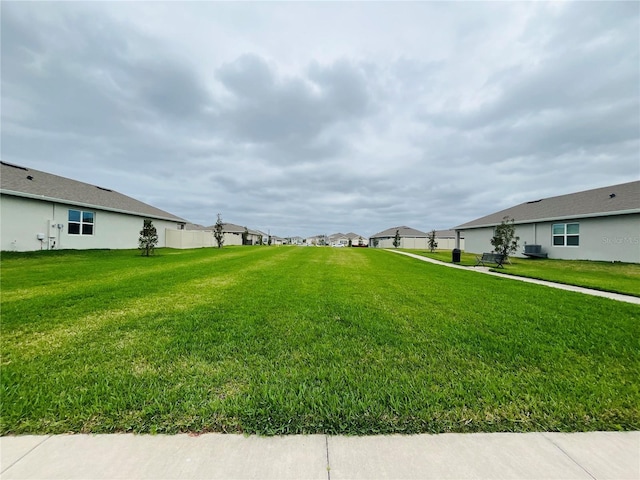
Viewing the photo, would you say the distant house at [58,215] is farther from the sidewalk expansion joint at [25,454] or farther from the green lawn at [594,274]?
the green lawn at [594,274]

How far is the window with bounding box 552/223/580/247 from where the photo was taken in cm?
1833

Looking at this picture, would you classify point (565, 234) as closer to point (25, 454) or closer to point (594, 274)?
point (594, 274)

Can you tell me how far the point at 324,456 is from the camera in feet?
6.41

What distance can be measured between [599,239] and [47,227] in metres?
34.7

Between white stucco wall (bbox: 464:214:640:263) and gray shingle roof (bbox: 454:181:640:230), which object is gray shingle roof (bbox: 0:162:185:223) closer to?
gray shingle roof (bbox: 454:181:640:230)

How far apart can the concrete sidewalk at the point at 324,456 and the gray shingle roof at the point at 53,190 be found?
64.2 feet

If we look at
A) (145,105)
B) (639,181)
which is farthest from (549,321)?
(145,105)

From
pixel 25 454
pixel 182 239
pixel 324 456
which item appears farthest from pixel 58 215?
pixel 324 456

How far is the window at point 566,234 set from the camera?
18327mm

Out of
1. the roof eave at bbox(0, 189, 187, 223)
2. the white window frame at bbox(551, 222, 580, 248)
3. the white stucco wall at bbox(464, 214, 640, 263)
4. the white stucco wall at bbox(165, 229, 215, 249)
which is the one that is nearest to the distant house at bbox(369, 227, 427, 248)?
the white stucco wall at bbox(464, 214, 640, 263)

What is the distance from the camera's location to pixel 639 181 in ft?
61.3

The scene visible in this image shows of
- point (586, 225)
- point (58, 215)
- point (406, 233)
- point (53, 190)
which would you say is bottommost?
point (586, 225)

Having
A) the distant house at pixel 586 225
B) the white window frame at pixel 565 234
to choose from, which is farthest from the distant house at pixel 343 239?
the white window frame at pixel 565 234

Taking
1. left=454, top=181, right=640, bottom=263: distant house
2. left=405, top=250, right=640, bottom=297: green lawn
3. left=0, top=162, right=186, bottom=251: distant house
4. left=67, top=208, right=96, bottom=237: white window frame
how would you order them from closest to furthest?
left=405, top=250, right=640, bottom=297: green lawn → left=0, top=162, right=186, bottom=251: distant house → left=454, top=181, right=640, bottom=263: distant house → left=67, top=208, right=96, bottom=237: white window frame
